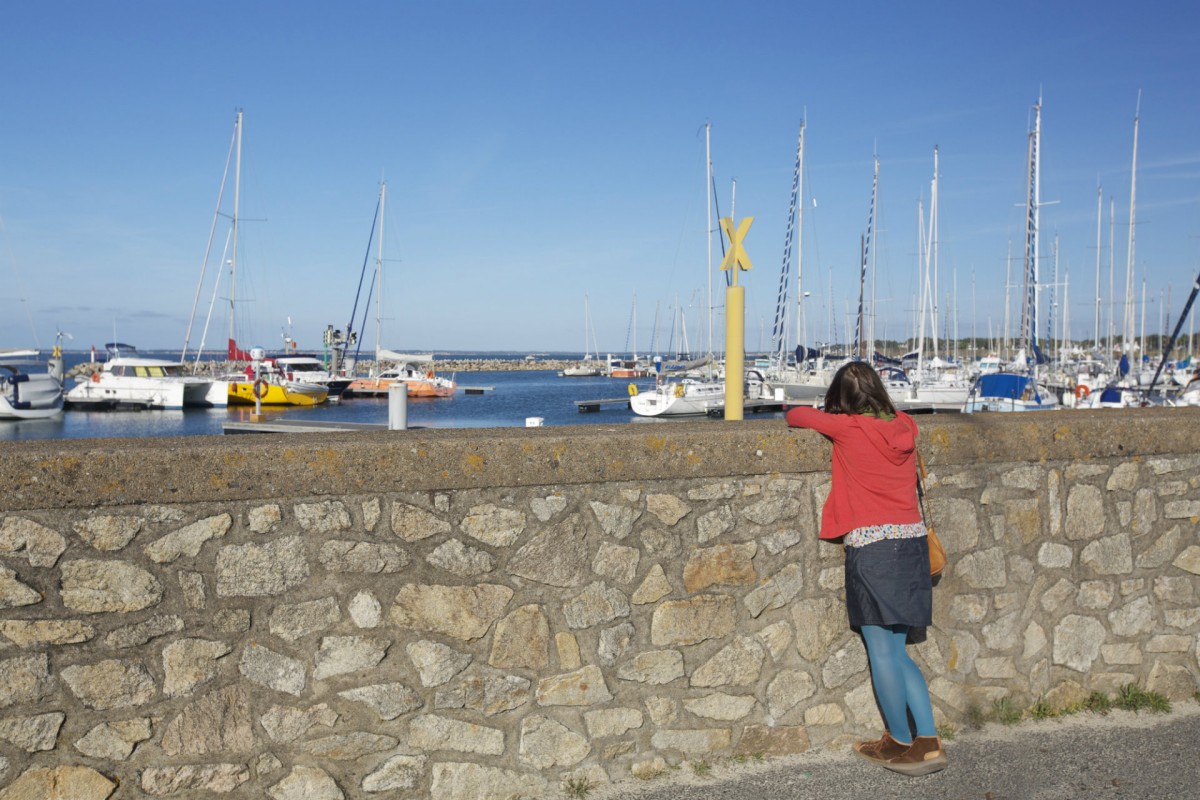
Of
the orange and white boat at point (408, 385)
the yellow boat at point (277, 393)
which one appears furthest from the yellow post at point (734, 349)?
the orange and white boat at point (408, 385)

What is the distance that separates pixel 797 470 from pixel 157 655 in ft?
8.09

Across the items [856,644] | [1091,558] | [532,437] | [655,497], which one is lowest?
[856,644]

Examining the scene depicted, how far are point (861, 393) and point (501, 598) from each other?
160cm

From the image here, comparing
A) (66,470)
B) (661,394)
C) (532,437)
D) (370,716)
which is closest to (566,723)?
(370,716)

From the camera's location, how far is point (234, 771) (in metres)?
3.27

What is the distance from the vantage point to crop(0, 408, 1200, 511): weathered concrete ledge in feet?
10.2

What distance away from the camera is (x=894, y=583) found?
11.9 ft

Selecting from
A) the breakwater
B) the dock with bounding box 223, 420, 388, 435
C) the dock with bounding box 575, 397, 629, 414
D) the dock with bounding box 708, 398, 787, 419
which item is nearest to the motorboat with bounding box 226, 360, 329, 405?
the breakwater

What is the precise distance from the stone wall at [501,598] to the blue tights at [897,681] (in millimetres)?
255

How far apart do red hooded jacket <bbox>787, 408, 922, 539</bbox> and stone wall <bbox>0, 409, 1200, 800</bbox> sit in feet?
0.58

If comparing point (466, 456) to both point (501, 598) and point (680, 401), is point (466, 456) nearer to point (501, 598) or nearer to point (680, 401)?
point (501, 598)

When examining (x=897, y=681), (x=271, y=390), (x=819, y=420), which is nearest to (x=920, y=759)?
(x=897, y=681)

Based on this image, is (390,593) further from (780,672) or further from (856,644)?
(856,644)

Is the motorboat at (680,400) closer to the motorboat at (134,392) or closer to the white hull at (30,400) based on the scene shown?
the motorboat at (134,392)
